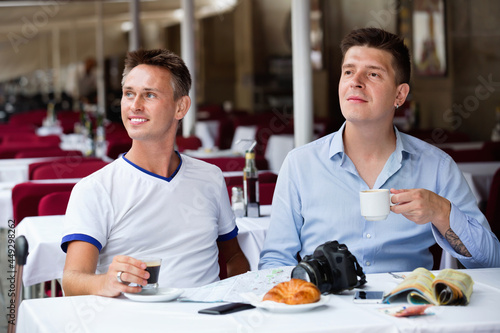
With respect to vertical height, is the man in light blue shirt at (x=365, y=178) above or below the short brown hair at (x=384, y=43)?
below

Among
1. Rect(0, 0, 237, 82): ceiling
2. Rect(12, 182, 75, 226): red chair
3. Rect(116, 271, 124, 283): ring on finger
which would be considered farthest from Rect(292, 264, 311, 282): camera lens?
Rect(0, 0, 237, 82): ceiling

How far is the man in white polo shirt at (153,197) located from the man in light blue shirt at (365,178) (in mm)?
209

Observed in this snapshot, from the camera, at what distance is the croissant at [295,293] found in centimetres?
159

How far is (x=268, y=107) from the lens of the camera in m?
14.4

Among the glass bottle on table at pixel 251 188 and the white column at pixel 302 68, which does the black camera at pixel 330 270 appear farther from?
the white column at pixel 302 68

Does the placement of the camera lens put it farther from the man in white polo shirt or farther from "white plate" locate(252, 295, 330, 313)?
the man in white polo shirt

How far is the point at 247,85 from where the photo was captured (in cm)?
1516

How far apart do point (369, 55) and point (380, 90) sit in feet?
0.36

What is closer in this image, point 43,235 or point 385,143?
point 385,143

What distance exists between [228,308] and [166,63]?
2.89 ft

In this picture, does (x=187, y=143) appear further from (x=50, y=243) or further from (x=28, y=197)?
(x=50, y=243)

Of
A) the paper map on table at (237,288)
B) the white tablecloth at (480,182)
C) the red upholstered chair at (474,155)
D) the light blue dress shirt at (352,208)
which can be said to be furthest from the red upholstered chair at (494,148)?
the paper map on table at (237,288)

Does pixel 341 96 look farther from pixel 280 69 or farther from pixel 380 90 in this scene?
pixel 280 69

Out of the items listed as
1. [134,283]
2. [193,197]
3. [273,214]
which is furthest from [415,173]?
[134,283]
